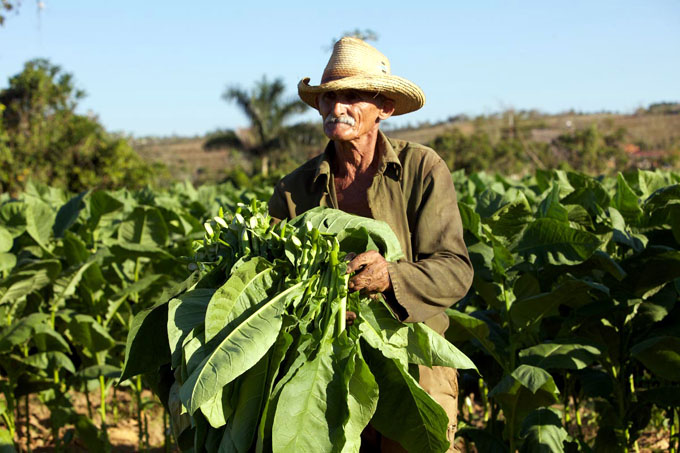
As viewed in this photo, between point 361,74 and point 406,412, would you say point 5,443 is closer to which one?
point 406,412

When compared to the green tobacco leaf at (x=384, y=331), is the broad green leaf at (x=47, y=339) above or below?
below

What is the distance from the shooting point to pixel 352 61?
2469mm

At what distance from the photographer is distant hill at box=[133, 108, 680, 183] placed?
4275 cm

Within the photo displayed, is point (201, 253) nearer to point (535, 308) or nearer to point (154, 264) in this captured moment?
point (535, 308)

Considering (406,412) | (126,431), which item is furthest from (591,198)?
(126,431)

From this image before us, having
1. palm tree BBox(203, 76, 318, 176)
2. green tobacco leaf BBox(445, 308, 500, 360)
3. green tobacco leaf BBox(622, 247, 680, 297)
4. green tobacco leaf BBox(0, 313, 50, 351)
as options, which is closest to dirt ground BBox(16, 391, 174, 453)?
green tobacco leaf BBox(0, 313, 50, 351)

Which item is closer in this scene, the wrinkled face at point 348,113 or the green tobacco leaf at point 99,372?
the wrinkled face at point 348,113

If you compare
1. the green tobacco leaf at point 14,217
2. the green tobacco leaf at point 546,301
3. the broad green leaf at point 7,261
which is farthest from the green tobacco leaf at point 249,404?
the green tobacco leaf at point 14,217

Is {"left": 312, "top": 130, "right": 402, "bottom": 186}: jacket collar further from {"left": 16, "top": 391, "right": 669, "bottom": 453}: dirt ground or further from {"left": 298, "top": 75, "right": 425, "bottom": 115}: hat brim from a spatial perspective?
{"left": 16, "top": 391, "right": 669, "bottom": 453}: dirt ground

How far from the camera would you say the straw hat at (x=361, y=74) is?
2.43 metres

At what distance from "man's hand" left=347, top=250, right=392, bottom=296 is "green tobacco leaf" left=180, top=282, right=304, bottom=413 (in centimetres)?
15

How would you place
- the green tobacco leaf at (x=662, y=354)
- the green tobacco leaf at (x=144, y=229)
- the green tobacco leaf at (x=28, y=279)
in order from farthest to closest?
1. the green tobacco leaf at (x=144, y=229)
2. the green tobacco leaf at (x=28, y=279)
3. the green tobacco leaf at (x=662, y=354)

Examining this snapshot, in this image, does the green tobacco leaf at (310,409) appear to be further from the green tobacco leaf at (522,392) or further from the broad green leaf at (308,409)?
the green tobacco leaf at (522,392)

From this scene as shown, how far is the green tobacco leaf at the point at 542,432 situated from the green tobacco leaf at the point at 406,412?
4.13 ft
